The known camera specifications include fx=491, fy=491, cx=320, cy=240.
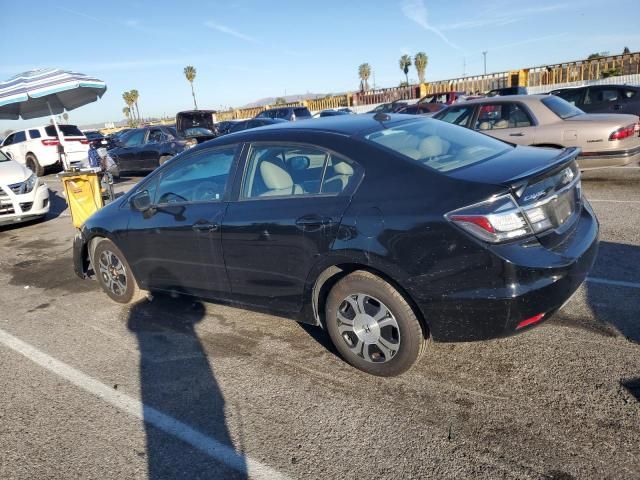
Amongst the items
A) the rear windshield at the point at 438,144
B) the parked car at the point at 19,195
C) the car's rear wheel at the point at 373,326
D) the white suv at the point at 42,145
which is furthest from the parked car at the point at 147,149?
the car's rear wheel at the point at 373,326

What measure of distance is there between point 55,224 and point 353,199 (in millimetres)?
8331

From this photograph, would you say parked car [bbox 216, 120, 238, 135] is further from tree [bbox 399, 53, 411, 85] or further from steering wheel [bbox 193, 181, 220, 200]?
tree [bbox 399, 53, 411, 85]

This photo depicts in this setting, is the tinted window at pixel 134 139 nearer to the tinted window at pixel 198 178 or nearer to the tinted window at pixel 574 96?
the tinted window at pixel 198 178

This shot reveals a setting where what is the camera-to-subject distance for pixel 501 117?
835 cm

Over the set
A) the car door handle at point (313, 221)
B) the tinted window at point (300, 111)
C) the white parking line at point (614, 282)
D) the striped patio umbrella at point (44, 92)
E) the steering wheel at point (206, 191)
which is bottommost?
the white parking line at point (614, 282)

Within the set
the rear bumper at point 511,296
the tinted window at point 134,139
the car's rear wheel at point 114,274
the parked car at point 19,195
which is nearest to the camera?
the rear bumper at point 511,296

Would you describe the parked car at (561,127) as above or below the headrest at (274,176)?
below

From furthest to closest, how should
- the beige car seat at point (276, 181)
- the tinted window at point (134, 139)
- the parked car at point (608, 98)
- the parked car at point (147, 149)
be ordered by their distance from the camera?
1. the tinted window at point (134, 139)
2. the parked car at point (147, 149)
3. the parked car at point (608, 98)
4. the beige car seat at point (276, 181)

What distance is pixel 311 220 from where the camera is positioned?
312 cm

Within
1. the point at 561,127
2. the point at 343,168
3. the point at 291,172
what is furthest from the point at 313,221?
the point at 561,127

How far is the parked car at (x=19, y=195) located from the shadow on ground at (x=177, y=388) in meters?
5.15

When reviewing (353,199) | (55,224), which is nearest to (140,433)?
(353,199)

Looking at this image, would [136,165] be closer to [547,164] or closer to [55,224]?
[55,224]

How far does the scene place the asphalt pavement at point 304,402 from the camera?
2.46 m
